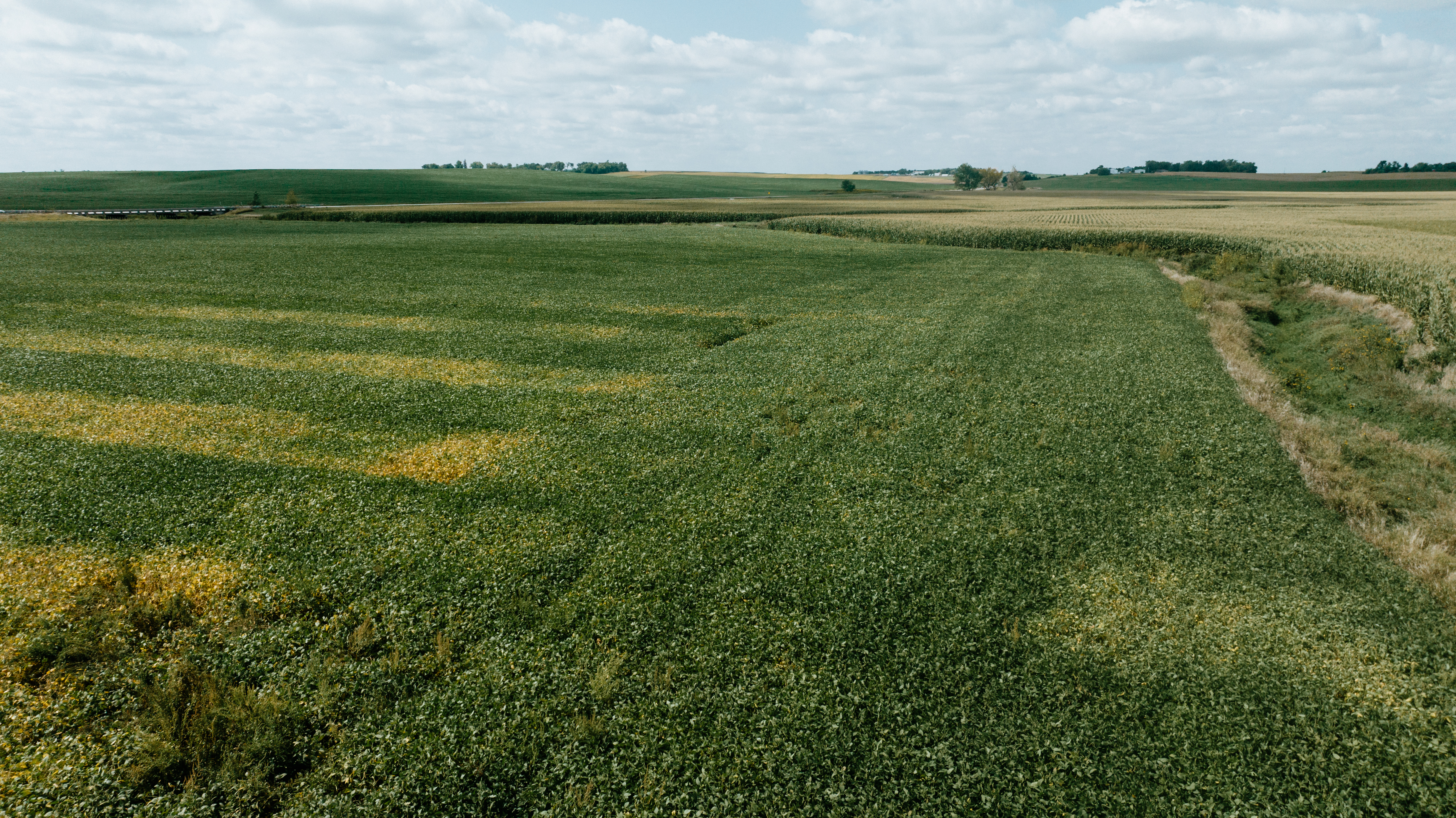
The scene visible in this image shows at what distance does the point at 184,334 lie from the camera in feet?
60.4

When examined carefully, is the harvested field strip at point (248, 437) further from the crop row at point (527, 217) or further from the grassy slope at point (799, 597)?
the crop row at point (527, 217)

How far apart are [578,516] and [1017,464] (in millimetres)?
7019

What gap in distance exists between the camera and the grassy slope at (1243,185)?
114188 mm

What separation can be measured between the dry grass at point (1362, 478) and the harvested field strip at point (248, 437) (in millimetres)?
12721

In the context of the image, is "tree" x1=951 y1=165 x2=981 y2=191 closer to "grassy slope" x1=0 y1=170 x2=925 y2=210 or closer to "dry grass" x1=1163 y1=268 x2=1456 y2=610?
"grassy slope" x1=0 y1=170 x2=925 y2=210

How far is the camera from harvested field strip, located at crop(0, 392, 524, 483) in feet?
34.8

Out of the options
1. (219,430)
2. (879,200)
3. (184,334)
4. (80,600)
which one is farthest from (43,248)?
(879,200)

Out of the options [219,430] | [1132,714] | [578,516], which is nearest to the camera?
[1132,714]

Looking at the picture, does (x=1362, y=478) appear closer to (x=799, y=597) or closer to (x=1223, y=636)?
(x=1223, y=636)

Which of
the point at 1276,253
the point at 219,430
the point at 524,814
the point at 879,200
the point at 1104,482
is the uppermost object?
the point at 879,200

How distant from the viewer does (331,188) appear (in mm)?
124438

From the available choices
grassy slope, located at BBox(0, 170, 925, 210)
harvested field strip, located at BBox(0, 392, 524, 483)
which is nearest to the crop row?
grassy slope, located at BBox(0, 170, 925, 210)

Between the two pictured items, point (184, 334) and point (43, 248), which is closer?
point (184, 334)

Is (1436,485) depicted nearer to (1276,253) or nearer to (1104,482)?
(1104,482)
